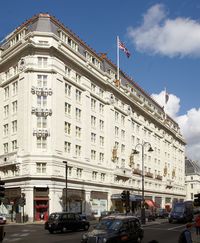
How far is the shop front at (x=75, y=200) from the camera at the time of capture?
58.7 metres

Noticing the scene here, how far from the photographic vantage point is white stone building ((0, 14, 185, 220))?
5578cm

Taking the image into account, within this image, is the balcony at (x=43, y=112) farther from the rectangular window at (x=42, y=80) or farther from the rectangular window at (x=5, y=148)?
the rectangular window at (x=5, y=148)

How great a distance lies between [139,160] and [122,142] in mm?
10174

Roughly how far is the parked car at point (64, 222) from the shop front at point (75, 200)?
2056 centimetres

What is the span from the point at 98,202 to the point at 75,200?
7302 millimetres

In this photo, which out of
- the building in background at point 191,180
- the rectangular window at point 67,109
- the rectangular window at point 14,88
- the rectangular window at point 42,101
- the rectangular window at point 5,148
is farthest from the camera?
the building in background at point 191,180

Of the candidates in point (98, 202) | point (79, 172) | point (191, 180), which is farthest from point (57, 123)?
point (191, 180)

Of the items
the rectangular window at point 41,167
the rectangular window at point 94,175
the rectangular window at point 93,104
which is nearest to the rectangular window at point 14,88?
the rectangular window at point 41,167

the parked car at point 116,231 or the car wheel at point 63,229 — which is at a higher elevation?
the parked car at point 116,231

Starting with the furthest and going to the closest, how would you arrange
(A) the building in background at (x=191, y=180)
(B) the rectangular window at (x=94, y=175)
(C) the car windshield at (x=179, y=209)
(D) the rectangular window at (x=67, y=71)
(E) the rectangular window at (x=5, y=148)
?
(A) the building in background at (x=191, y=180)
(B) the rectangular window at (x=94, y=175)
(D) the rectangular window at (x=67, y=71)
(E) the rectangular window at (x=5, y=148)
(C) the car windshield at (x=179, y=209)

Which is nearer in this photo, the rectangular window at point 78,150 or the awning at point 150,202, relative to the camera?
the rectangular window at point 78,150

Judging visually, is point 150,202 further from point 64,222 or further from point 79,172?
point 64,222

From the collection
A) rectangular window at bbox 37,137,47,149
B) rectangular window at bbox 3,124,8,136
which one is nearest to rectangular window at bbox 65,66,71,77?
rectangular window at bbox 37,137,47,149

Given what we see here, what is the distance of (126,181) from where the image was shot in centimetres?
7756
